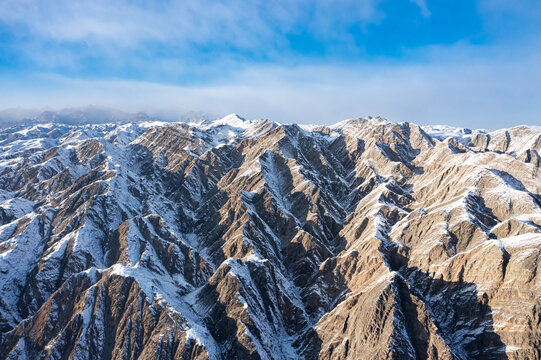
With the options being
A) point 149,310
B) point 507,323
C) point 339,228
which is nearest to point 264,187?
point 339,228

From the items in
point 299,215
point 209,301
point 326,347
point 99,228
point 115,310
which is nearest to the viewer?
point 326,347

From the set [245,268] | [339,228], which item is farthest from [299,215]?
[245,268]

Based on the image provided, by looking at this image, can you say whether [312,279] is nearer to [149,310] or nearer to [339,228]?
[339,228]

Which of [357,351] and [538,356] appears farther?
[357,351]

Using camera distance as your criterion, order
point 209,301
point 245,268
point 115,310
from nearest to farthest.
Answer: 1. point 115,310
2. point 209,301
3. point 245,268

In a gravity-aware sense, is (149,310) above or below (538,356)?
below

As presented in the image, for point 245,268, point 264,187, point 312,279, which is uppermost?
point 264,187
